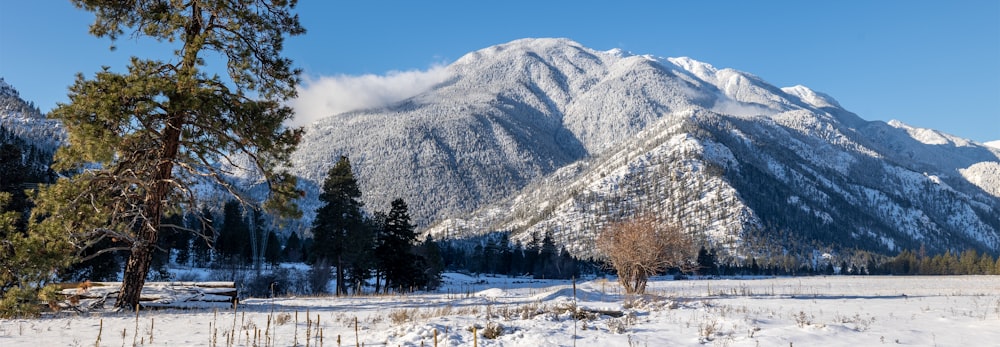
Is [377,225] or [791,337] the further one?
[377,225]

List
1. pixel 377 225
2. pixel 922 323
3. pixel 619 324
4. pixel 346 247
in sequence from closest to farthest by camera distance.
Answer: pixel 619 324 → pixel 922 323 → pixel 346 247 → pixel 377 225

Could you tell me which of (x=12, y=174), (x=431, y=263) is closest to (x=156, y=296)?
(x=12, y=174)

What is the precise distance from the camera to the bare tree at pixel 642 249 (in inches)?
975

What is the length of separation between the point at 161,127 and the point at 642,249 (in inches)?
744

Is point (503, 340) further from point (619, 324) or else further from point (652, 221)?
point (652, 221)

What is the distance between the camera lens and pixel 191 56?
13.4 metres

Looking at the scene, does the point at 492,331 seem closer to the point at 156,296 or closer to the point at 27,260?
the point at 156,296

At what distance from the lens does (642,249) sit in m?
24.7

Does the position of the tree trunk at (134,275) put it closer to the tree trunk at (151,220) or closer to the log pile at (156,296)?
the tree trunk at (151,220)

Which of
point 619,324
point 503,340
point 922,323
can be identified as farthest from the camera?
point 922,323

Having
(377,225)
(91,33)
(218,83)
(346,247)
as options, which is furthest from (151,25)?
(377,225)

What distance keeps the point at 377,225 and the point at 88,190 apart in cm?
3628

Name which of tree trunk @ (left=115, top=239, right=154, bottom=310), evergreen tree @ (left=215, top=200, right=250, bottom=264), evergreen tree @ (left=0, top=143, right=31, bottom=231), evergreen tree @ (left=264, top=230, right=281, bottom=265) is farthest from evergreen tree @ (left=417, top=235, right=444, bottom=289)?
tree trunk @ (left=115, top=239, right=154, bottom=310)

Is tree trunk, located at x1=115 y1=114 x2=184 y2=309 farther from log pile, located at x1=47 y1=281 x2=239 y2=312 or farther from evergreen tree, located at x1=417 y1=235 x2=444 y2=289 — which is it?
Answer: evergreen tree, located at x1=417 y1=235 x2=444 y2=289
